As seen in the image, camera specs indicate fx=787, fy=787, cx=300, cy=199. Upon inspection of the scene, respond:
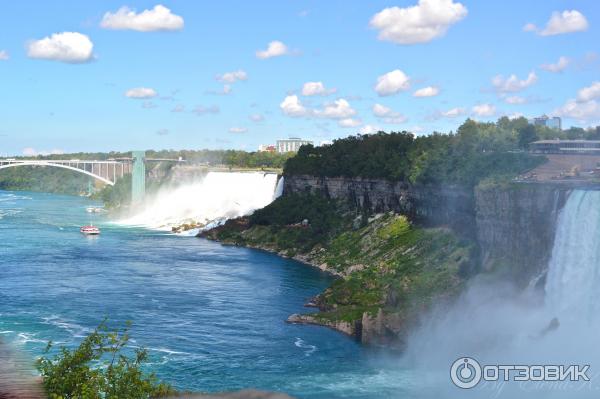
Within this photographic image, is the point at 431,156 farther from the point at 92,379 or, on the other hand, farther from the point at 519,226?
the point at 92,379

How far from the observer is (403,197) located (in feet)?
206

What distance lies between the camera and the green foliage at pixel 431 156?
48947 mm

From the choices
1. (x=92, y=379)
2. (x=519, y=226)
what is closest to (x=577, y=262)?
(x=519, y=226)

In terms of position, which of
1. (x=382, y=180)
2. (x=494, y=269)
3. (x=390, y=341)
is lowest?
(x=390, y=341)

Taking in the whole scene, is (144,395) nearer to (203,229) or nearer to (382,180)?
(382,180)

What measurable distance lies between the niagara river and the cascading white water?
16.2m

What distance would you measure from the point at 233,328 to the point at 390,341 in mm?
7933

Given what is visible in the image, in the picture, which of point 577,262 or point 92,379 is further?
point 577,262

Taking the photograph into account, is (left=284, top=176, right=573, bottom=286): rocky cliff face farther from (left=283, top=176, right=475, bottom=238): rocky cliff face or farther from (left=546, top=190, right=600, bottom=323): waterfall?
(left=546, top=190, right=600, bottom=323): waterfall

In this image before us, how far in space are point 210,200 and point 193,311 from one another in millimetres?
54715

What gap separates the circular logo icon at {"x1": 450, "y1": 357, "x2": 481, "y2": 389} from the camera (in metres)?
31.0

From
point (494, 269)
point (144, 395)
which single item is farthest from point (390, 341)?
point (144, 395)

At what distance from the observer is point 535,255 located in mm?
38281

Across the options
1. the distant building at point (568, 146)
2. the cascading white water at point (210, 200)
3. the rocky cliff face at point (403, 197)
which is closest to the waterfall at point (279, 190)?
the cascading white water at point (210, 200)
